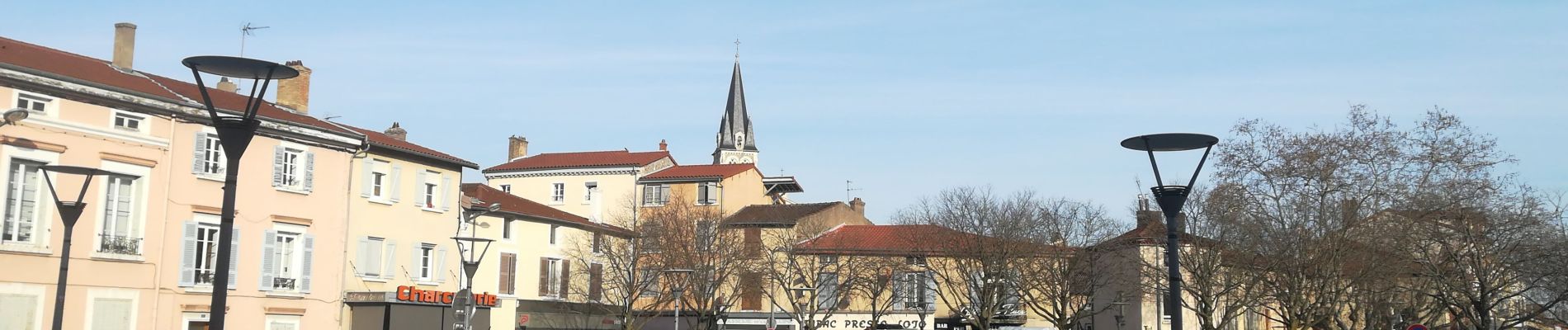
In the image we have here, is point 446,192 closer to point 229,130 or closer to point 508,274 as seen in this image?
point 508,274

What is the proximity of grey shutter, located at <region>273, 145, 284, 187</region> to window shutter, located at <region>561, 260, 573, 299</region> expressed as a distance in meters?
18.3

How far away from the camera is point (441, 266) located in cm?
4434

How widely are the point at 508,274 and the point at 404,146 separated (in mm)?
9878

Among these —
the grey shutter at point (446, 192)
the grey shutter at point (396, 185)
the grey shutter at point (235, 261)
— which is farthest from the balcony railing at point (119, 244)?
the grey shutter at point (446, 192)

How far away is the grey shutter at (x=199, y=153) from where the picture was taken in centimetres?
3475

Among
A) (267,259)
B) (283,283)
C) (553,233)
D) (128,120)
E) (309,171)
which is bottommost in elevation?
(283,283)

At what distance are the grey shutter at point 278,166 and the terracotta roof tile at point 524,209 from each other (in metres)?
11.1

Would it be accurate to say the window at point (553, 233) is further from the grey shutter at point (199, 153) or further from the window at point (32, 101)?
the window at point (32, 101)

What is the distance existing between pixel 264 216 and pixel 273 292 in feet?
6.84

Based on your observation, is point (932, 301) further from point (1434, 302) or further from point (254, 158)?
point (254, 158)

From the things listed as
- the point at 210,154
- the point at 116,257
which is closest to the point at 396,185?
the point at 210,154

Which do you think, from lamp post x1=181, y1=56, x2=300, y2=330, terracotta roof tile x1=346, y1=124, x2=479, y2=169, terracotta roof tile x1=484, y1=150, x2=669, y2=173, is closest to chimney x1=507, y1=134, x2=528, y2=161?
terracotta roof tile x1=484, y1=150, x2=669, y2=173

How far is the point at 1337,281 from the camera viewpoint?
3609 cm

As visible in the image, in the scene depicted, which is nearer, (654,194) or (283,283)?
(283,283)
